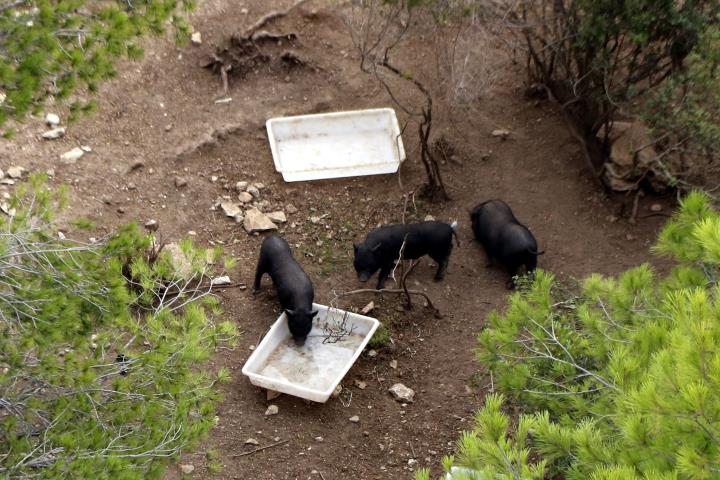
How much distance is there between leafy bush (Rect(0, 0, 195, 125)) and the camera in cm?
412

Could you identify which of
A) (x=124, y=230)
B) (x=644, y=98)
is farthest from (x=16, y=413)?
(x=644, y=98)

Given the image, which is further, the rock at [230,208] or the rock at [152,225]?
the rock at [230,208]

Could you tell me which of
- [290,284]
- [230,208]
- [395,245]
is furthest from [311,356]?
[230,208]

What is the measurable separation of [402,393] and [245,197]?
2.96 m

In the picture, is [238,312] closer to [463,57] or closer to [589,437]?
[463,57]

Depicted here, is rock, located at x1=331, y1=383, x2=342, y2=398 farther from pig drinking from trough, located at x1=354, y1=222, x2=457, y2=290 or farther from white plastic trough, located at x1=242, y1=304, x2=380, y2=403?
pig drinking from trough, located at x1=354, y1=222, x2=457, y2=290

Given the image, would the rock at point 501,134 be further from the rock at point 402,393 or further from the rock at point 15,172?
the rock at point 15,172

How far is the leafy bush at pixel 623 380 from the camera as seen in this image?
3.01 metres

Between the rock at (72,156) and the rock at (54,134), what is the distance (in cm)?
24

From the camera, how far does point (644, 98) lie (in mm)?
8297

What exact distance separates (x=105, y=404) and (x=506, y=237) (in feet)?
15.7

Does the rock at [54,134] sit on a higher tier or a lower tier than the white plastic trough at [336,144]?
higher

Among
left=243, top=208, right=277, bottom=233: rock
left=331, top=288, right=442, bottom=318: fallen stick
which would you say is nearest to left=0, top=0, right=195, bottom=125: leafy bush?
left=331, top=288, right=442, bottom=318: fallen stick

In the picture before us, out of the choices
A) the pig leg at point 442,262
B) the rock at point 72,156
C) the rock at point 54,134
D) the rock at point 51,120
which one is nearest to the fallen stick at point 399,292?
the pig leg at point 442,262
